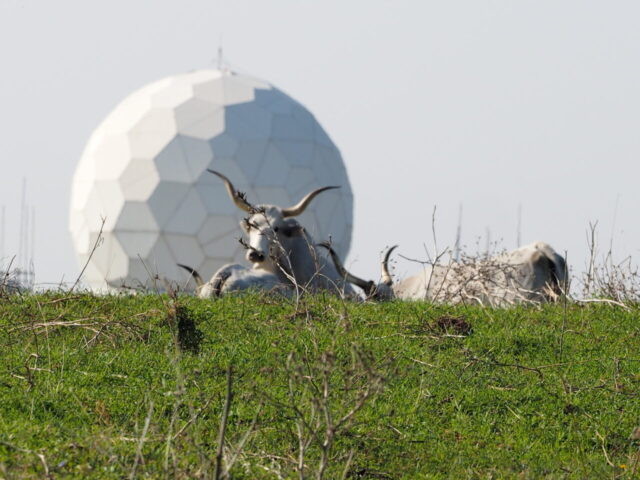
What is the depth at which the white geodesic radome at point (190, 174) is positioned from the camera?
2834 centimetres

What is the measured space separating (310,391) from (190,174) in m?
22.5

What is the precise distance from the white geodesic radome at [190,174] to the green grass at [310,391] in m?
17.4

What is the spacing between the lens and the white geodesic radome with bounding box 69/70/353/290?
28.3 meters

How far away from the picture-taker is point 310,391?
628cm

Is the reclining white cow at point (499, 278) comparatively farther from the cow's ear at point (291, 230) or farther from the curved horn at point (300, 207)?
the curved horn at point (300, 207)

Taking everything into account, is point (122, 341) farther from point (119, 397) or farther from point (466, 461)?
point (466, 461)

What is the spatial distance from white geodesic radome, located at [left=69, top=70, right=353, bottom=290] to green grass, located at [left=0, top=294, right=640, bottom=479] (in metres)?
17.4

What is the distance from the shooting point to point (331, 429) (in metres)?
4.78

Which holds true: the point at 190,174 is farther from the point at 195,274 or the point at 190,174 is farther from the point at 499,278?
the point at 499,278

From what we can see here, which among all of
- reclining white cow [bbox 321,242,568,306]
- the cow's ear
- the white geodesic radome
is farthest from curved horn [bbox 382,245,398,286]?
the white geodesic radome

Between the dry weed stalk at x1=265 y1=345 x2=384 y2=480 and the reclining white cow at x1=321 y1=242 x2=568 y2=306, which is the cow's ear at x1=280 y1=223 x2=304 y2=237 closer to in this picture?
the reclining white cow at x1=321 y1=242 x2=568 y2=306

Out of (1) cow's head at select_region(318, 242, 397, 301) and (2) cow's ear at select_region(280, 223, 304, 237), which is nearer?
(1) cow's head at select_region(318, 242, 397, 301)

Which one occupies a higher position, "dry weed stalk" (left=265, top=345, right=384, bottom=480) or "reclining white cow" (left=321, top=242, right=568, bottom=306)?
"dry weed stalk" (left=265, top=345, right=384, bottom=480)

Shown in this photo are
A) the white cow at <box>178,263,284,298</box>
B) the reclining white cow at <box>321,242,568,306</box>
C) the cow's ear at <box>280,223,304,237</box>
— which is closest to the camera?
the white cow at <box>178,263,284,298</box>
